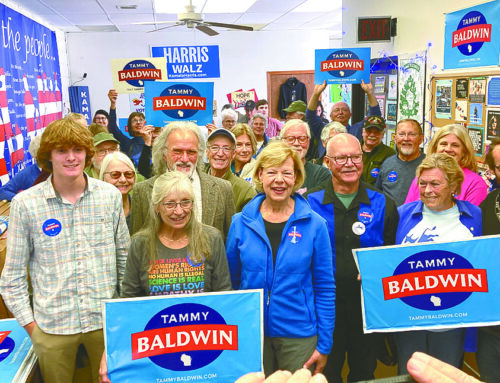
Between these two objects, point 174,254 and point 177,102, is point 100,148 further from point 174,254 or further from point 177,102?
point 174,254

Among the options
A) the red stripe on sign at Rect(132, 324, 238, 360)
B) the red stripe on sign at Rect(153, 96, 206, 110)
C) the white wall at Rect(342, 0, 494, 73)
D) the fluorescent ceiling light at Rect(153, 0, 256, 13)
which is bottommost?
the red stripe on sign at Rect(132, 324, 238, 360)

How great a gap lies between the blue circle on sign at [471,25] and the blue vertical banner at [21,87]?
5271 mm

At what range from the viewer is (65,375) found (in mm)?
2088

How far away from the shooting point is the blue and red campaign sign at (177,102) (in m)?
4.01

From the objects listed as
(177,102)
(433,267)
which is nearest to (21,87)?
(177,102)

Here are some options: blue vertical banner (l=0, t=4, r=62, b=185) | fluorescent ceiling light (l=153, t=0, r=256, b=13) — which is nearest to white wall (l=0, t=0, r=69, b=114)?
blue vertical banner (l=0, t=4, r=62, b=185)

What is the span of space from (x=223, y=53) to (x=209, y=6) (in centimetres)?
362

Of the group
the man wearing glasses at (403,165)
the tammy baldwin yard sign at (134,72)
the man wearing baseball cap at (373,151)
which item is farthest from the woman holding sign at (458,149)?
the tammy baldwin yard sign at (134,72)

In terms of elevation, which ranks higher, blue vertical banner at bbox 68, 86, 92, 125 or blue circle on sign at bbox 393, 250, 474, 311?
blue vertical banner at bbox 68, 86, 92, 125

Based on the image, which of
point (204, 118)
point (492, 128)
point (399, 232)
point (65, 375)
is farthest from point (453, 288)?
point (204, 118)

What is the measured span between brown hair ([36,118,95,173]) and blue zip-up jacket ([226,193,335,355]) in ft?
2.63

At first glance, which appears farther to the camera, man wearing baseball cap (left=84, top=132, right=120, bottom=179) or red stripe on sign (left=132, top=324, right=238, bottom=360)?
man wearing baseball cap (left=84, top=132, right=120, bottom=179)

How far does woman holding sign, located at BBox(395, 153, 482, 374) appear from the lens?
2.31m

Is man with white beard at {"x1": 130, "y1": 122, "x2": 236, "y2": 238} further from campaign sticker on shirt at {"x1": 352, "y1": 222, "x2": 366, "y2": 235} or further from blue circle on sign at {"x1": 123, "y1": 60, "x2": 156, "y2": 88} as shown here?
blue circle on sign at {"x1": 123, "y1": 60, "x2": 156, "y2": 88}
